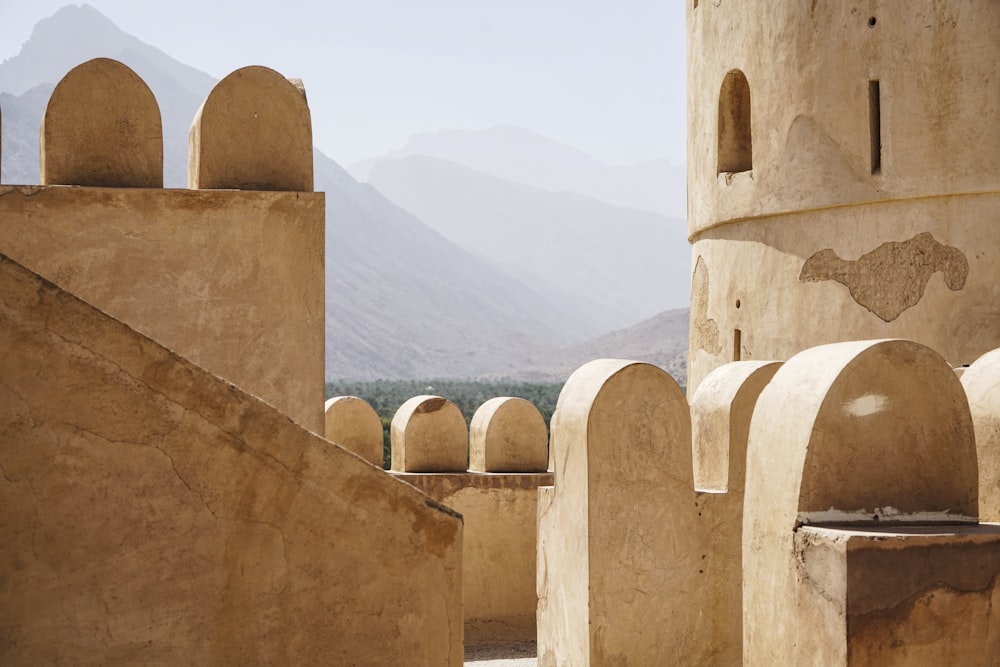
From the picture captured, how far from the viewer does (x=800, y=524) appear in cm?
413

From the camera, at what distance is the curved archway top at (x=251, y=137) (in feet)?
19.1

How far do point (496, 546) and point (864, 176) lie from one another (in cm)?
451

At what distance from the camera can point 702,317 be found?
12.5 m

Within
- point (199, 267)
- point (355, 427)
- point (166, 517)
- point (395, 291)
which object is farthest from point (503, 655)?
point (395, 291)

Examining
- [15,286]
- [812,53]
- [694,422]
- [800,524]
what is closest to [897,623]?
[800,524]

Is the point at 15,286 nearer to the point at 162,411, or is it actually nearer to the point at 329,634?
the point at 162,411

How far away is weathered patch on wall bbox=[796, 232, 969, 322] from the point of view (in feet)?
33.1

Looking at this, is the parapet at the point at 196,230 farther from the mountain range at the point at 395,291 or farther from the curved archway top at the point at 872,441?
the mountain range at the point at 395,291

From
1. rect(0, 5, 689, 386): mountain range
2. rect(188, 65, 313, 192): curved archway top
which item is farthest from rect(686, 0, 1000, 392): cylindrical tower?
rect(0, 5, 689, 386): mountain range

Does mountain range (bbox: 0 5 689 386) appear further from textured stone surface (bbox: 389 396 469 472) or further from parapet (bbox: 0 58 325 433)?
parapet (bbox: 0 58 325 433)

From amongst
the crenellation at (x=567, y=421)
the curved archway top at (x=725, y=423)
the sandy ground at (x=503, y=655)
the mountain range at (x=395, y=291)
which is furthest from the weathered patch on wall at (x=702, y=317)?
the mountain range at (x=395, y=291)

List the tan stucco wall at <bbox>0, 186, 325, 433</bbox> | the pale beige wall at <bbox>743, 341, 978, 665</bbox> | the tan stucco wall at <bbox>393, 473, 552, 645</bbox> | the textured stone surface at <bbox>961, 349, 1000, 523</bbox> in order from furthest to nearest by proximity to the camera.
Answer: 1. the tan stucco wall at <bbox>393, 473, 552, 645</bbox>
2. the tan stucco wall at <bbox>0, 186, 325, 433</bbox>
3. the textured stone surface at <bbox>961, 349, 1000, 523</bbox>
4. the pale beige wall at <bbox>743, 341, 978, 665</bbox>

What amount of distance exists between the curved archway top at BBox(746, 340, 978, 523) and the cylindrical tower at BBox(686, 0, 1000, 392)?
610 cm

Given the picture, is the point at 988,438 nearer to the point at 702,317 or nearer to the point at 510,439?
the point at 510,439
